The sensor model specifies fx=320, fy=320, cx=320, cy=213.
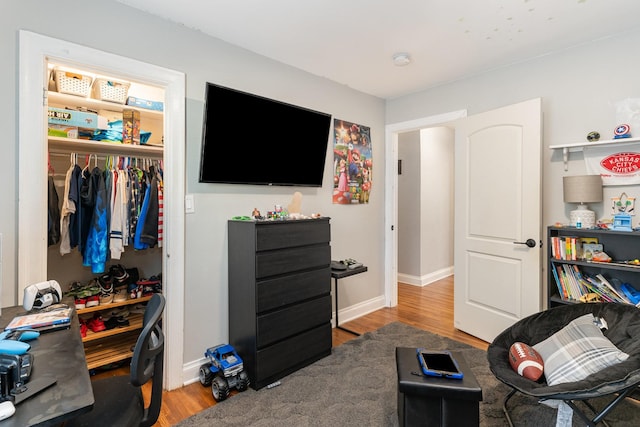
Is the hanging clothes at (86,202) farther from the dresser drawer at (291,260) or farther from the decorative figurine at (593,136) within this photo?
the decorative figurine at (593,136)

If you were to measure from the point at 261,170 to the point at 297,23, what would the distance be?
1068mm

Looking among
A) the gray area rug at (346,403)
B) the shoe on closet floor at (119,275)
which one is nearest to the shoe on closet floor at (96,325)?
the shoe on closet floor at (119,275)

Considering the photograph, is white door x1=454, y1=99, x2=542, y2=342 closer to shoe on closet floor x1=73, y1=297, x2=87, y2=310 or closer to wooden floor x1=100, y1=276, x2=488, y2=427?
wooden floor x1=100, y1=276, x2=488, y2=427

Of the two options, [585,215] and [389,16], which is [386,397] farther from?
[389,16]

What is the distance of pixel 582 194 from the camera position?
227cm

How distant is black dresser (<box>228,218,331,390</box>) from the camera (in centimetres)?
216

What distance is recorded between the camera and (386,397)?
2.05 metres

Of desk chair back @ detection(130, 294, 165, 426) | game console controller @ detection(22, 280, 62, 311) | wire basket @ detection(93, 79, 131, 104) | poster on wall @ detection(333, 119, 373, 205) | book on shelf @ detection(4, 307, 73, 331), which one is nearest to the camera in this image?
desk chair back @ detection(130, 294, 165, 426)

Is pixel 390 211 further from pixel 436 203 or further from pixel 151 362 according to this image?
pixel 151 362

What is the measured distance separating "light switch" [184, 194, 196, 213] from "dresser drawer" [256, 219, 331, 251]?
0.52m

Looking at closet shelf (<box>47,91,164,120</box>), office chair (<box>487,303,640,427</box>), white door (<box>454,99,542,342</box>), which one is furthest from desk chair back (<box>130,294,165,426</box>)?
white door (<box>454,99,542,342</box>)

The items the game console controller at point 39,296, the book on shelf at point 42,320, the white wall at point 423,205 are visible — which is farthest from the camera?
the white wall at point 423,205

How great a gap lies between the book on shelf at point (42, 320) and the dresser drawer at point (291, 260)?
104cm

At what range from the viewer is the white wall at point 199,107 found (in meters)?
1.63
